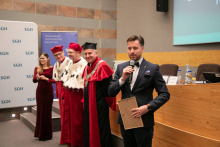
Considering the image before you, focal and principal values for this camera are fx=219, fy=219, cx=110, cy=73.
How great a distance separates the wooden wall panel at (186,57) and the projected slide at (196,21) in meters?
0.26

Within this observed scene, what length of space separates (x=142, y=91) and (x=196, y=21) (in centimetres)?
383

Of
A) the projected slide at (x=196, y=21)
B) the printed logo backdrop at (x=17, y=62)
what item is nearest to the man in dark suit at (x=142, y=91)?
the projected slide at (x=196, y=21)

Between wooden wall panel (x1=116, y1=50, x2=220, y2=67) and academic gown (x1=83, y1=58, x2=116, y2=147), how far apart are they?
9.85ft

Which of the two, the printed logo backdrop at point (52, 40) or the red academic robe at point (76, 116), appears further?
the printed logo backdrop at point (52, 40)

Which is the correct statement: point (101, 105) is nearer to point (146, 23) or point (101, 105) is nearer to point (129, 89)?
point (129, 89)

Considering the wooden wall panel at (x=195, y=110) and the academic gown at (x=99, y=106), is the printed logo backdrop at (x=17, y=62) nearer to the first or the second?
the academic gown at (x=99, y=106)

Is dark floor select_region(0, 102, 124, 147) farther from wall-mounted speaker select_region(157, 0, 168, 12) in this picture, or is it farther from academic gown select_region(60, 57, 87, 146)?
wall-mounted speaker select_region(157, 0, 168, 12)

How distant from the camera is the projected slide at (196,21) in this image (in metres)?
4.55

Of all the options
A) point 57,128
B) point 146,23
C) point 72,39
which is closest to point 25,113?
point 57,128

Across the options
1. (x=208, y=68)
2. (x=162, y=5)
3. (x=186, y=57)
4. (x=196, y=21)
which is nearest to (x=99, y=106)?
(x=208, y=68)

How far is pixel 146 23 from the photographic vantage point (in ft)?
21.1

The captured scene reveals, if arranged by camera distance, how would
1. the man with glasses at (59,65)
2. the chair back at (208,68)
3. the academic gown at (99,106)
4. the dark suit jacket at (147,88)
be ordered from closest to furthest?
the dark suit jacket at (147,88) < the academic gown at (99,106) < the man with glasses at (59,65) < the chair back at (208,68)

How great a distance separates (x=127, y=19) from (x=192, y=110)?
549 cm

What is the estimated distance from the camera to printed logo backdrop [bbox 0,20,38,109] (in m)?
5.41
